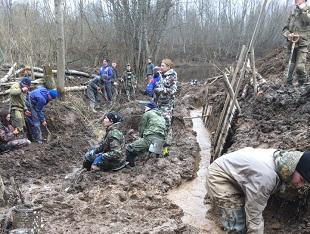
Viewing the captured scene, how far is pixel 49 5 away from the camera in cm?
1681

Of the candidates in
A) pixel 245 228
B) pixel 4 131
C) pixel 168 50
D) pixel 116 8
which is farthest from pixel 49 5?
pixel 168 50

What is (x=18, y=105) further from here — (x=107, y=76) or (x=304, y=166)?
(x=304, y=166)

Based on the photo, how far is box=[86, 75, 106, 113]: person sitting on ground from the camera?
1405 centimetres

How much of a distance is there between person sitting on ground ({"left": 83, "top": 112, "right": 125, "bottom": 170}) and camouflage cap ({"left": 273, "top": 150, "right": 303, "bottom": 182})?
3.51 meters

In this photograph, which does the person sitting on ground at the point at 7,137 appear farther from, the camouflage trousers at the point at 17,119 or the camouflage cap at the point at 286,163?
the camouflage cap at the point at 286,163

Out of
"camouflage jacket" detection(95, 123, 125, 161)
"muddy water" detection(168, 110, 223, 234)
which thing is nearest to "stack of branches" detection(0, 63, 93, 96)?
"camouflage jacket" detection(95, 123, 125, 161)

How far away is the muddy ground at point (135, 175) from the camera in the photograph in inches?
193

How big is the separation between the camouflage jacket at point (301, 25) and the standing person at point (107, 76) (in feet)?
25.5

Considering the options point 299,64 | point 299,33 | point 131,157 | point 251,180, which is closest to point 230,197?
point 251,180

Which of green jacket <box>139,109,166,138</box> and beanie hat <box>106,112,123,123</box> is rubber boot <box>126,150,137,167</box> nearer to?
green jacket <box>139,109,166,138</box>

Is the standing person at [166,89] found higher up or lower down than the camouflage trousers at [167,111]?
higher up

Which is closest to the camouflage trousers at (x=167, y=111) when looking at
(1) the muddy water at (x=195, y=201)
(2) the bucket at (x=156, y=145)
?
(2) the bucket at (x=156, y=145)

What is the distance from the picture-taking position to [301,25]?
8.14 m

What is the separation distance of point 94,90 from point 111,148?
317 inches
